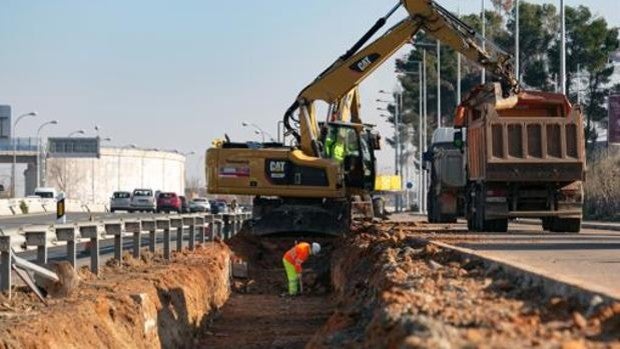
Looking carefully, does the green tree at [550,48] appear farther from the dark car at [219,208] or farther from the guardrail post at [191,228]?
the guardrail post at [191,228]

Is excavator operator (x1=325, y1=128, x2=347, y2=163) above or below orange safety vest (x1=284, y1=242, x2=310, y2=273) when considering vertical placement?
above

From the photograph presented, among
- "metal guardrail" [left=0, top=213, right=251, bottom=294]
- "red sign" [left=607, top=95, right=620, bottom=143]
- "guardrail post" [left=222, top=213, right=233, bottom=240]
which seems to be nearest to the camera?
"metal guardrail" [left=0, top=213, right=251, bottom=294]

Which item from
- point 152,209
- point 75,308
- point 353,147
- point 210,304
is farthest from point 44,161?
point 75,308

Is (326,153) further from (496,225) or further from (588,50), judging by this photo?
(588,50)

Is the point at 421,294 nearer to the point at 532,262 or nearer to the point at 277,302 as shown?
the point at 532,262

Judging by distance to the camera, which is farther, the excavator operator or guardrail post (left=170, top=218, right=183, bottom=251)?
the excavator operator

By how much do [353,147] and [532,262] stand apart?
16.0m

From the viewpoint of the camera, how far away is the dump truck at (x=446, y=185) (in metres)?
33.1

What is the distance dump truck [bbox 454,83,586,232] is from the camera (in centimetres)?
2500

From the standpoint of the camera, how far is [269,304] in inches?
896

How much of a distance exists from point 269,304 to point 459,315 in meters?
15.2

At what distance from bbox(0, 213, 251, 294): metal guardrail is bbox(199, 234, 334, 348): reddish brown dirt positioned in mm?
1436

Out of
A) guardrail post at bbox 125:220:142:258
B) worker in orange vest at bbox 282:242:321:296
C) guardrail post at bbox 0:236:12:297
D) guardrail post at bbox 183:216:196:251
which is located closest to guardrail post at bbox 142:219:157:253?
guardrail post at bbox 125:220:142:258

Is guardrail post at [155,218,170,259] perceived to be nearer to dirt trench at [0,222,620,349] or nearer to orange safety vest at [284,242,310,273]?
dirt trench at [0,222,620,349]
